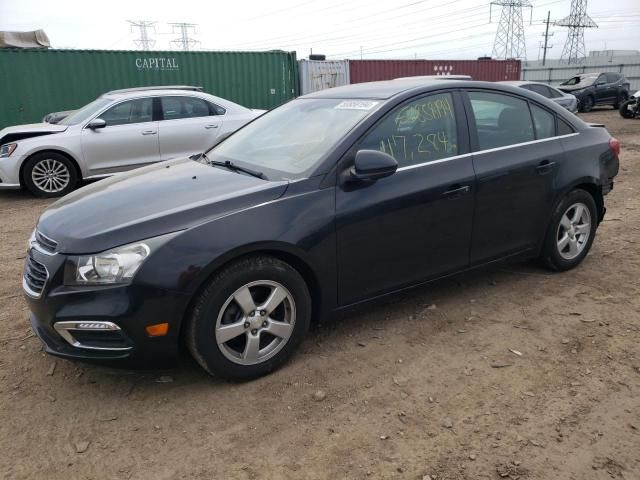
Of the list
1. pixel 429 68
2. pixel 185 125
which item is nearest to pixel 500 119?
pixel 185 125

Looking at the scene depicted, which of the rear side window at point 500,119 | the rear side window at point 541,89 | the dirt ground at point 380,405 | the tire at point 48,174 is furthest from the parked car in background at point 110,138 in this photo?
the rear side window at point 541,89

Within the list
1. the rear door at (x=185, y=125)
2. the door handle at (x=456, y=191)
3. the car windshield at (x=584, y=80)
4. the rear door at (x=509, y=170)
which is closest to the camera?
the door handle at (x=456, y=191)

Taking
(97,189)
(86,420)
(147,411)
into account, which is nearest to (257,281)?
(147,411)

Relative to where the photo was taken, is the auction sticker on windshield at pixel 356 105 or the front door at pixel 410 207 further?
the auction sticker on windshield at pixel 356 105

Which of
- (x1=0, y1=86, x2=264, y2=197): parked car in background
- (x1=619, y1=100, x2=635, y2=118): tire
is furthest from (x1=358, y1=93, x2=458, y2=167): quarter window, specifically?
(x1=619, y1=100, x2=635, y2=118): tire

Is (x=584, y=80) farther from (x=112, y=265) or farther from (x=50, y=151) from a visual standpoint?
(x=112, y=265)

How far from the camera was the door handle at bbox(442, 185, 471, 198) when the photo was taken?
359 centimetres

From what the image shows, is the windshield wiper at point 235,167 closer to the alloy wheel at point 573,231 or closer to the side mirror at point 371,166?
the side mirror at point 371,166

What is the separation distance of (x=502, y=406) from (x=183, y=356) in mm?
1750

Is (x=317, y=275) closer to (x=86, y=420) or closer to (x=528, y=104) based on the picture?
(x=86, y=420)

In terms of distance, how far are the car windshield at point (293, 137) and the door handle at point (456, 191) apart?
74cm

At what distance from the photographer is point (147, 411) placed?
2.84 meters

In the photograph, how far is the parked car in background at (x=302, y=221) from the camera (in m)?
2.72

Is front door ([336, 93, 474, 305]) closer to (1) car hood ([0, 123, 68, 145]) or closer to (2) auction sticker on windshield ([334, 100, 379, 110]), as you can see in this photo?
(2) auction sticker on windshield ([334, 100, 379, 110])
